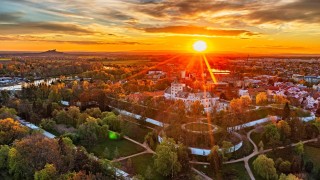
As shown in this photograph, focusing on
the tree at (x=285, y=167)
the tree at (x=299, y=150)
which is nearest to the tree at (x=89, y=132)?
the tree at (x=285, y=167)

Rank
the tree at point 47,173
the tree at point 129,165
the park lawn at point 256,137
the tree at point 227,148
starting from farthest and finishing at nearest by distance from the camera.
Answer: the park lawn at point 256,137
the tree at point 227,148
the tree at point 129,165
the tree at point 47,173

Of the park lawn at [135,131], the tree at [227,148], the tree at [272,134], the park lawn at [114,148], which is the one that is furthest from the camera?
the park lawn at [135,131]

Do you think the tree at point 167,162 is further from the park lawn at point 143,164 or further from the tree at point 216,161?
the tree at point 216,161

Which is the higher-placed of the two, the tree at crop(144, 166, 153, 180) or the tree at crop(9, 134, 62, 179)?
the tree at crop(9, 134, 62, 179)

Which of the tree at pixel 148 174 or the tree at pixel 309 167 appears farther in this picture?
the tree at pixel 309 167

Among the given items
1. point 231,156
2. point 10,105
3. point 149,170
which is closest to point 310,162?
point 231,156

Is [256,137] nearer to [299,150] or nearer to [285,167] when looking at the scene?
[299,150]

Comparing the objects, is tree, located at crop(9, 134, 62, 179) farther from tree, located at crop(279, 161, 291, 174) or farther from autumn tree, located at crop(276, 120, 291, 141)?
autumn tree, located at crop(276, 120, 291, 141)

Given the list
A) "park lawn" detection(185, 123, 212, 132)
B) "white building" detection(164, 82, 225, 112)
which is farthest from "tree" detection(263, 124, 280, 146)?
"white building" detection(164, 82, 225, 112)
